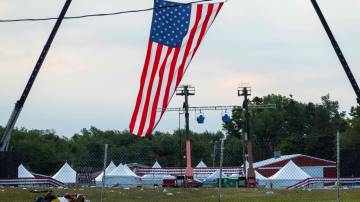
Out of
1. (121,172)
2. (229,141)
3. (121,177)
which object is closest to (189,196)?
(121,177)

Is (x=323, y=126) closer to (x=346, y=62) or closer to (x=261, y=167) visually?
(x=261, y=167)

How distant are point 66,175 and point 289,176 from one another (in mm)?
14793

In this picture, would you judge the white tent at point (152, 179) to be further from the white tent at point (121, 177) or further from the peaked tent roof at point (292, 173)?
the peaked tent roof at point (292, 173)

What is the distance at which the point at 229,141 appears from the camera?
384ft

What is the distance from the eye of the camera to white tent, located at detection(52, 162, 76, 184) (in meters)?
53.9

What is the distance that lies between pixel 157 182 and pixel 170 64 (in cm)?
4631

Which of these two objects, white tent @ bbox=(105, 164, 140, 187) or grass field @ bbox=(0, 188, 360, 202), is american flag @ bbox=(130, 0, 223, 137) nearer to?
grass field @ bbox=(0, 188, 360, 202)

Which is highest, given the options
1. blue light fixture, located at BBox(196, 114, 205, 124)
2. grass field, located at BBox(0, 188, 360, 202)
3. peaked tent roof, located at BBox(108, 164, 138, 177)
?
blue light fixture, located at BBox(196, 114, 205, 124)

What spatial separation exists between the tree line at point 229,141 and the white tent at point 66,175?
11808mm

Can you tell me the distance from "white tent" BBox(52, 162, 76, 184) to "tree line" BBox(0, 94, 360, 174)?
1181cm

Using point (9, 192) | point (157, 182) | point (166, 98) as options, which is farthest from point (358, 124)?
point (166, 98)

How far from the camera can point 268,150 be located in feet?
343

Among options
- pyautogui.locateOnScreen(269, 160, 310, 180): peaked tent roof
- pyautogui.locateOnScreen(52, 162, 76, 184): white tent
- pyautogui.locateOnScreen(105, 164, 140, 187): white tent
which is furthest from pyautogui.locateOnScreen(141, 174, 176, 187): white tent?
pyautogui.locateOnScreen(269, 160, 310, 180): peaked tent roof

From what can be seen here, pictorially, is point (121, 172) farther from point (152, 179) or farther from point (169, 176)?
point (169, 176)
